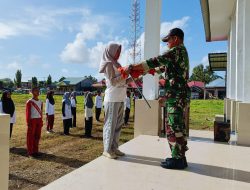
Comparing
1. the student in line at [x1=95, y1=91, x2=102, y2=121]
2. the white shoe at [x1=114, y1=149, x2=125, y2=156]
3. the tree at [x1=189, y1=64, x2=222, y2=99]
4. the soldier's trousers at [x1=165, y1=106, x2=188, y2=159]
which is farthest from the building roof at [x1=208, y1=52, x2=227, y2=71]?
the tree at [x1=189, y1=64, x2=222, y2=99]

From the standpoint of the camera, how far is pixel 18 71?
299ft

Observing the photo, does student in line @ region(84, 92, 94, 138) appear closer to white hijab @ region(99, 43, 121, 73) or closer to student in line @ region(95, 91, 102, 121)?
student in line @ region(95, 91, 102, 121)

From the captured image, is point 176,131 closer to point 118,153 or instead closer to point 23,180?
point 118,153

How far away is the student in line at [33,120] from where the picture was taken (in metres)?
7.20

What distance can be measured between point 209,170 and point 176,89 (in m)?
1.15

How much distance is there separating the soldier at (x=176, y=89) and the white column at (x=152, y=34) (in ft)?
8.67

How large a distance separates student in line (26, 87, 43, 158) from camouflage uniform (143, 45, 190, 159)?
4.21m

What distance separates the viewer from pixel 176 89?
3926 mm

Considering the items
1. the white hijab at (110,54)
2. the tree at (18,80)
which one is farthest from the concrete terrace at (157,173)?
the tree at (18,80)

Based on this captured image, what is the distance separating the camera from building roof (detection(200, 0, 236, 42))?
9.52m

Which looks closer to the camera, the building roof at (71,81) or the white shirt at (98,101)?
the white shirt at (98,101)

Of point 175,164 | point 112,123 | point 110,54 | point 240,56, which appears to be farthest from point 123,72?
point 240,56

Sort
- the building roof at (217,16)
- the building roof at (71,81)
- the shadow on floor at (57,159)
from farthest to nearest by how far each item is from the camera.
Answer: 1. the building roof at (71,81)
2. the building roof at (217,16)
3. the shadow on floor at (57,159)

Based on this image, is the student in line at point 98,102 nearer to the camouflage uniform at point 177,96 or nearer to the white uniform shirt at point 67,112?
the white uniform shirt at point 67,112
